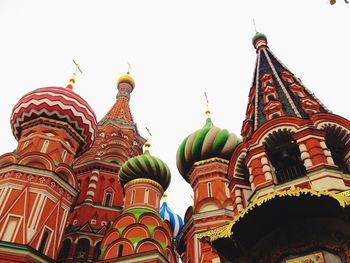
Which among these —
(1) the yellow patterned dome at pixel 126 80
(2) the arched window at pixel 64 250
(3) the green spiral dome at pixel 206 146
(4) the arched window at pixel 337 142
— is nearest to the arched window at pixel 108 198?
(2) the arched window at pixel 64 250

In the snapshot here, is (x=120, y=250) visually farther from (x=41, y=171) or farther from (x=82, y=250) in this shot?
(x=41, y=171)

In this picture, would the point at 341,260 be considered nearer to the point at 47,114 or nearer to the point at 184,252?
the point at 184,252

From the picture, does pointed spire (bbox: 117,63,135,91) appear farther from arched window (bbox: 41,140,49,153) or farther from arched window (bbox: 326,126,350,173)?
arched window (bbox: 326,126,350,173)

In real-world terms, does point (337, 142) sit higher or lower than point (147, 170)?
lower

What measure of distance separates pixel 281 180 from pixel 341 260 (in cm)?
346

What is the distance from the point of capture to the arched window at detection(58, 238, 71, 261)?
57.4 ft

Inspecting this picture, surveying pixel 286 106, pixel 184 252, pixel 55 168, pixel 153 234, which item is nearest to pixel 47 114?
pixel 55 168

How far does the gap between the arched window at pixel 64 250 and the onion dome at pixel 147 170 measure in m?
3.90

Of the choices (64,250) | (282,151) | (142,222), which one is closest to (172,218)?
(64,250)

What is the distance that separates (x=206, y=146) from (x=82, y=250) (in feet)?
25.7

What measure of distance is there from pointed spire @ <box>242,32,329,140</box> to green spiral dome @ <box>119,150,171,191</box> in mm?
5456

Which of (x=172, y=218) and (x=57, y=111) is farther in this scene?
(x=172, y=218)

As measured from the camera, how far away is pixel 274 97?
14.3 meters

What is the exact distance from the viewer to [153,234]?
1515 cm
